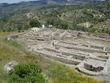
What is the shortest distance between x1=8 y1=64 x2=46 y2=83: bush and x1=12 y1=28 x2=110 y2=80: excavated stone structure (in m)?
8.88

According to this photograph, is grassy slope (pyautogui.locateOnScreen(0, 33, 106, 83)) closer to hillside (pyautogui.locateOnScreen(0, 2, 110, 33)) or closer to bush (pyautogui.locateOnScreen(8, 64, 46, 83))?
bush (pyautogui.locateOnScreen(8, 64, 46, 83))

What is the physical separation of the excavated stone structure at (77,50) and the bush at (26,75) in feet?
29.1

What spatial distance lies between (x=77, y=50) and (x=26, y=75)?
17.7 m

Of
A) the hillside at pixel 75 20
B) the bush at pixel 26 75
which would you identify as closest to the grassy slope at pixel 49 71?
the bush at pixel 26 75

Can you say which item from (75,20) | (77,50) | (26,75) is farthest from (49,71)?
(75,20)

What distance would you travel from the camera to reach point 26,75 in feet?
29.1

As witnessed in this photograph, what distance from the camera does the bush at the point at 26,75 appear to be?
8469mm

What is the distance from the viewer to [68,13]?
3617 inches

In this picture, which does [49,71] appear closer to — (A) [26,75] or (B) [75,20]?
(A) [26,75]

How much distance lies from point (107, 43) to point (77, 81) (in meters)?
19.9

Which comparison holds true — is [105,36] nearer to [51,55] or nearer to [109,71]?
[51,55]

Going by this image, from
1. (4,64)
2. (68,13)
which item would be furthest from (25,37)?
(68,13)

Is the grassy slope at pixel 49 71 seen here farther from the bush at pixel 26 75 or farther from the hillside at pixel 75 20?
the hillside at pixel 75 20

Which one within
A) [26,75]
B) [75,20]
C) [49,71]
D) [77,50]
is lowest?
[75,20]
